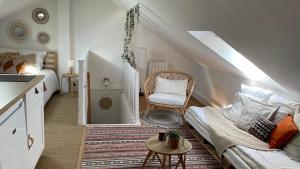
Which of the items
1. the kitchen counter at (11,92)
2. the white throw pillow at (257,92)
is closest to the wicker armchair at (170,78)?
the white throw pillow at (257,92)

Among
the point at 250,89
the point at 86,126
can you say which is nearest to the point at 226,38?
the point at 250,89

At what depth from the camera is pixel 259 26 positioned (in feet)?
5.73

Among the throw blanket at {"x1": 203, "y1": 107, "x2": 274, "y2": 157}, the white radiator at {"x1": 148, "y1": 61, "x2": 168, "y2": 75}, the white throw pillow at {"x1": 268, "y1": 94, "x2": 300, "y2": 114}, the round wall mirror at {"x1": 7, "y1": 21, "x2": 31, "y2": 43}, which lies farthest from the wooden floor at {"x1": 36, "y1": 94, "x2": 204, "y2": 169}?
the white throw pillow at {"x1": 268, "y1": 94, "x2": 300, "y2": 114}

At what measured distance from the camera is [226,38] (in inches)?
97.1

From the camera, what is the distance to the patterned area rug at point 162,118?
4062 millimetres

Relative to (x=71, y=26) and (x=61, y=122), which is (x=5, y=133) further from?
(x=71, y=26)

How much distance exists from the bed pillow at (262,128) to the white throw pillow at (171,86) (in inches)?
62.2

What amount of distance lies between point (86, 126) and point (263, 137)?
2.27m

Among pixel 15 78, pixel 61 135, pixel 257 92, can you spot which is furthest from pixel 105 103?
pixel 257 92

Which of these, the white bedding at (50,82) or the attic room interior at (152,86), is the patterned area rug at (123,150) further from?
the white bedding at (50,82)

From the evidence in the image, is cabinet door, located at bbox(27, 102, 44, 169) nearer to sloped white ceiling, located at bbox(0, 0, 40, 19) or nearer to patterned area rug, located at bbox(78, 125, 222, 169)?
patterned area rug, located at bbox(78, 125, 222, 169)

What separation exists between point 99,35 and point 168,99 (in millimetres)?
2307

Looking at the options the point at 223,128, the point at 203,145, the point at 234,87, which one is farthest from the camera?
the point at 234,87

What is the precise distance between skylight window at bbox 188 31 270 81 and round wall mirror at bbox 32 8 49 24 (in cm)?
315
